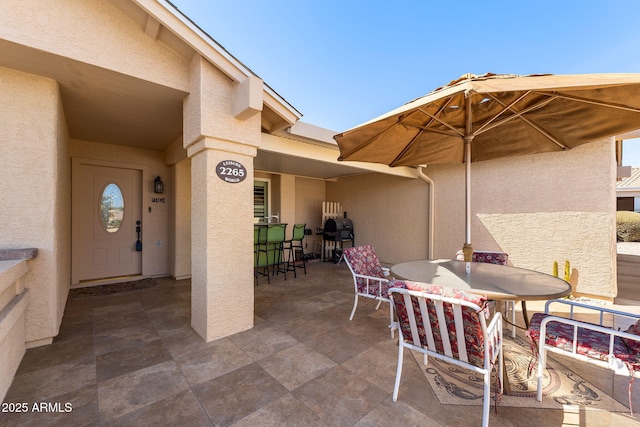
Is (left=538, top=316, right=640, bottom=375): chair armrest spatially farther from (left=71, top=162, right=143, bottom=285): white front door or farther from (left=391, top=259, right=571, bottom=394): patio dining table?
(left=71, top=162, right=143, bottom=285): white front door

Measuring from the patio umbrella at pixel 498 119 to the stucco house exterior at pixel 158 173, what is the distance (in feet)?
4.76

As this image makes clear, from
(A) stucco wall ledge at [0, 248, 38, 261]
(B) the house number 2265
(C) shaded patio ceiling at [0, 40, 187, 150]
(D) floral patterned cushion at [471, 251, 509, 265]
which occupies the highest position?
(C) shaded patio ceiling at [0, 40, 187, 150]

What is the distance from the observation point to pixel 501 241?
17.3 feet

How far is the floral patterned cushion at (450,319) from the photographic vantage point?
1.56 m

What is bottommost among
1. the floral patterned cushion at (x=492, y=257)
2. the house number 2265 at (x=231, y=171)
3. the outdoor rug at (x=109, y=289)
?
the outdoor rug at (x=109, y=289)

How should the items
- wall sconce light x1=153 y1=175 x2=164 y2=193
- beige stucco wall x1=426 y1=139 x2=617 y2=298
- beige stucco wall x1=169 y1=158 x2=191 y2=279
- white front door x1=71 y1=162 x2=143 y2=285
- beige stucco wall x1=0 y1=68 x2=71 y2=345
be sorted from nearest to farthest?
beige stucco wall x1=0 y1=68 x2=71 y2=345 < beige stucco wall x1=426 y1=139 x2=617 y2=298 < white front door x1=71 y1=162 x2=143 y2=285 < beige stucco wall x1=169 y1=158 x2=191 y2=279 < wall sconce light x1=153 y1=175 x2=164 y2=193

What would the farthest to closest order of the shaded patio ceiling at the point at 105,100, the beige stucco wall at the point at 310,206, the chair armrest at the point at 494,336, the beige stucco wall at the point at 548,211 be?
the beige stucco wall at the point at 310,206 < the beige stucco wall at the point at 548,211 < the shaded patio ceiling at the point at 105,100 < the chair armrest at the point at 494,336

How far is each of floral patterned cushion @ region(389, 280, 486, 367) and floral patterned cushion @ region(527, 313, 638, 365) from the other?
73 cm

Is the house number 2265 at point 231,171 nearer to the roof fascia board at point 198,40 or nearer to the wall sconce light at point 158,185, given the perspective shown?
the roof fascia board at point 198,40

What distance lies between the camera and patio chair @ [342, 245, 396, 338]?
10.7 ft

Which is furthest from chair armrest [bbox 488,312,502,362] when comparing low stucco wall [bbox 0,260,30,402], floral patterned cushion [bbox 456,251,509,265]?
low stucco wall [bbox 0,260,30,402]

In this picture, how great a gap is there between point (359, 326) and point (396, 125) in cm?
250

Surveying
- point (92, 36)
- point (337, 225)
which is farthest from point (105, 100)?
point (337, 225)

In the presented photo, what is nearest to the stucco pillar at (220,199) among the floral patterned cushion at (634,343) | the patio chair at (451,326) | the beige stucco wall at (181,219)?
the patio chair at (451,326)
